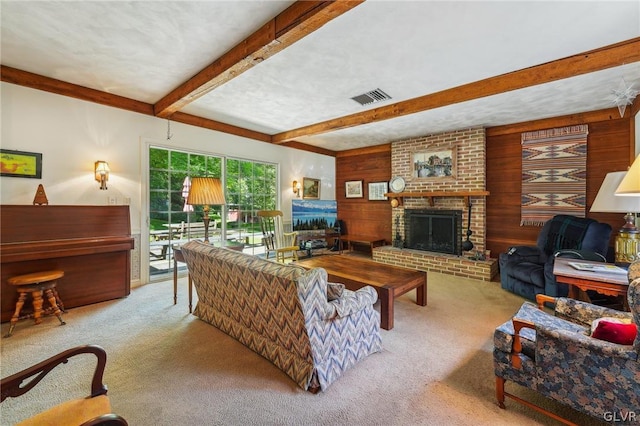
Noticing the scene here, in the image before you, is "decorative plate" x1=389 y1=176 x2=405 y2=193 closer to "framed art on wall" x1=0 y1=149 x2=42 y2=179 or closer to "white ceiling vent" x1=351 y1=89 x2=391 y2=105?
"white ceiling vent" x1=351 y1=89 x2=391 y2=105

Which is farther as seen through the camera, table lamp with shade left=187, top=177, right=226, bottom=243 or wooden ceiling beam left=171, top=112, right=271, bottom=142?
wooden ceiling beam left=171, top=112, right=271, bottom=142

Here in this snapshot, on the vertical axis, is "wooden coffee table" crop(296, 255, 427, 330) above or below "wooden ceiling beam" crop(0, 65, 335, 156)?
below

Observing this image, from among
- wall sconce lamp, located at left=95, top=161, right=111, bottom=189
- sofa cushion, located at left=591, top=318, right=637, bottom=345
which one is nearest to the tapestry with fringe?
sofa cushion, located at left=591, top=318, right=637, bottom=345

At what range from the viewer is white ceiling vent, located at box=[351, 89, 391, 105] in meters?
3.44

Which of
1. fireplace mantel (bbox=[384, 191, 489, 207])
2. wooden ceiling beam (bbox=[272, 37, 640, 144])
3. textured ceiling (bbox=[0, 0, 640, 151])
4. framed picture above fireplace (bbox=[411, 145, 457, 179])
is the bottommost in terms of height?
fireplace mantel (bbox=[384, 191, 489, 207])

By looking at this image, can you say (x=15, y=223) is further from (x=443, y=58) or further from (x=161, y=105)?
(x=443, y=58)

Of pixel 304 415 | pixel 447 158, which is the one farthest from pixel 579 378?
pixel 447 158

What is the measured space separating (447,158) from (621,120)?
7.34 feet

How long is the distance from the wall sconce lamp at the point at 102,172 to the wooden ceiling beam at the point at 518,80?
3453 mm

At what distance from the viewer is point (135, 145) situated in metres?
3.85

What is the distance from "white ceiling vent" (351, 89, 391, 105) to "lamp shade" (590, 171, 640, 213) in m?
2.53

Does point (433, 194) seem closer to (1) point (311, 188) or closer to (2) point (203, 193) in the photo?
(1) point (311, 188)

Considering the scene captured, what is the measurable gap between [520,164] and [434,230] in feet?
5.80

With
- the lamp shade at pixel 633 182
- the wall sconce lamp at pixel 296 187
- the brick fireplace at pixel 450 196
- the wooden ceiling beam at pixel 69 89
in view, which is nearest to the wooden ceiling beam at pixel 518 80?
the lamp shade at pixel 633 182
